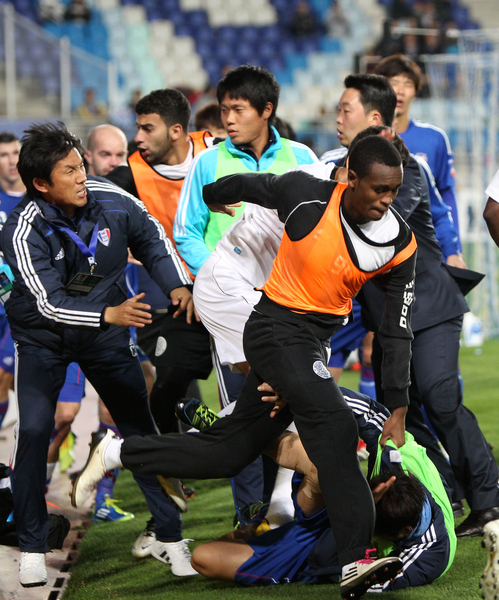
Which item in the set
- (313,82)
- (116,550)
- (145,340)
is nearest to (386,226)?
(116,550)

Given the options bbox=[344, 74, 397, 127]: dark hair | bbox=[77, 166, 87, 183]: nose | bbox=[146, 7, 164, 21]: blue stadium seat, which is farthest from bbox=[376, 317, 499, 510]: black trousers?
bbox=[146, 7, 164, 21]: blue stadium seat

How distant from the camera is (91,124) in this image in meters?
12.0

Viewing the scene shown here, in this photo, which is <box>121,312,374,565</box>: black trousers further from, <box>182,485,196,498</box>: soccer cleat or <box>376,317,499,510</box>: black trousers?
<box>182,485,196,498</box>: soccer cleat

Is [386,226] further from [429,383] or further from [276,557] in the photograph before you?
[276,557]

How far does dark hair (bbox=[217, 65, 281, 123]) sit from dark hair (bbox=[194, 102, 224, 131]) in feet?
6.04

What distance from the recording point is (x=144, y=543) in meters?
3.76

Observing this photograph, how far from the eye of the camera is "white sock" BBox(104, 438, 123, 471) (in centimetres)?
325

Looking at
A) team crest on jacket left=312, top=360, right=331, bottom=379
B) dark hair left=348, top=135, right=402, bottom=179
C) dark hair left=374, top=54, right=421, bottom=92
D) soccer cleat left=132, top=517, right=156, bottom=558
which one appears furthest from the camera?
dark hair left=374, top=54, right=421, bottom=92

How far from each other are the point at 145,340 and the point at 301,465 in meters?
2.40

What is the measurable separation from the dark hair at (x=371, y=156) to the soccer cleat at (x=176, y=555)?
6.13 feet

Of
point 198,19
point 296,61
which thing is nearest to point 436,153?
point 296,61

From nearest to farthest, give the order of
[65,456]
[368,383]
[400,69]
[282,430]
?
[282,430], [400,69], [65,456], [368,383]

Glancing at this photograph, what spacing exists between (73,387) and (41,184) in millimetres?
1478

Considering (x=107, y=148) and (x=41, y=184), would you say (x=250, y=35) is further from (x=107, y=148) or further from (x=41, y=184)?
(x=41, y=184)
